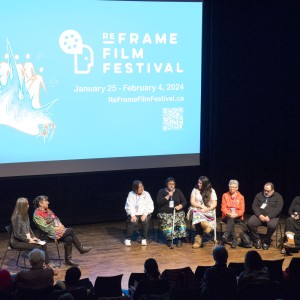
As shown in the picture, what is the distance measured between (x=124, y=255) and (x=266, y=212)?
1964 millimetres

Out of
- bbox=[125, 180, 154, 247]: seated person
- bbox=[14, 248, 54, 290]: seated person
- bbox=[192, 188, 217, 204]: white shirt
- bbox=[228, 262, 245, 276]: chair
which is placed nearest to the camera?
bbox=[14, 248, 54, 290]: seated person

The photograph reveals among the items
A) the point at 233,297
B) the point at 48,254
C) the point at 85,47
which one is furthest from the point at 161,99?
the point at 233,297

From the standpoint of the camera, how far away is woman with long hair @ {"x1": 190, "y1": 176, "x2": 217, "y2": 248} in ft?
30.9

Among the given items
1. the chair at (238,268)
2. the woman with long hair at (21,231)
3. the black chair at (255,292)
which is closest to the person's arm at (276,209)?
the chair at (238,268)

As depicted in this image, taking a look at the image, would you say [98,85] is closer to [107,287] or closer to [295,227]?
[295,227]

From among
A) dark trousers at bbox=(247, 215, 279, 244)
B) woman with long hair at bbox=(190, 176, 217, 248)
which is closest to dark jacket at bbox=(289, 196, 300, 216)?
dark trousers at bbox=(247, 215, 279, 244)

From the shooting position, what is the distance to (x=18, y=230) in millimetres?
8156

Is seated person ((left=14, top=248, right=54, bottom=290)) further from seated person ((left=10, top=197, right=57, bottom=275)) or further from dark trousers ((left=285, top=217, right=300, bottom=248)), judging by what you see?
dark trousers ((left=285, top=217, right=300, bottom=248))

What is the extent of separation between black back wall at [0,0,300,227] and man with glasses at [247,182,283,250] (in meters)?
1.44

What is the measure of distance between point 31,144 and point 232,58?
3.38 meters

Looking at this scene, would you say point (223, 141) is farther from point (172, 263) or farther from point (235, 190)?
point (172, 263)

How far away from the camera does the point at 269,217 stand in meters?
9.34

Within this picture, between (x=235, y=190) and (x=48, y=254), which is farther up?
(x=235, y=190)

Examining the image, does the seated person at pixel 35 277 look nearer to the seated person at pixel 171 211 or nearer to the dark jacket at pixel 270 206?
the seated person at pixel 171 211
